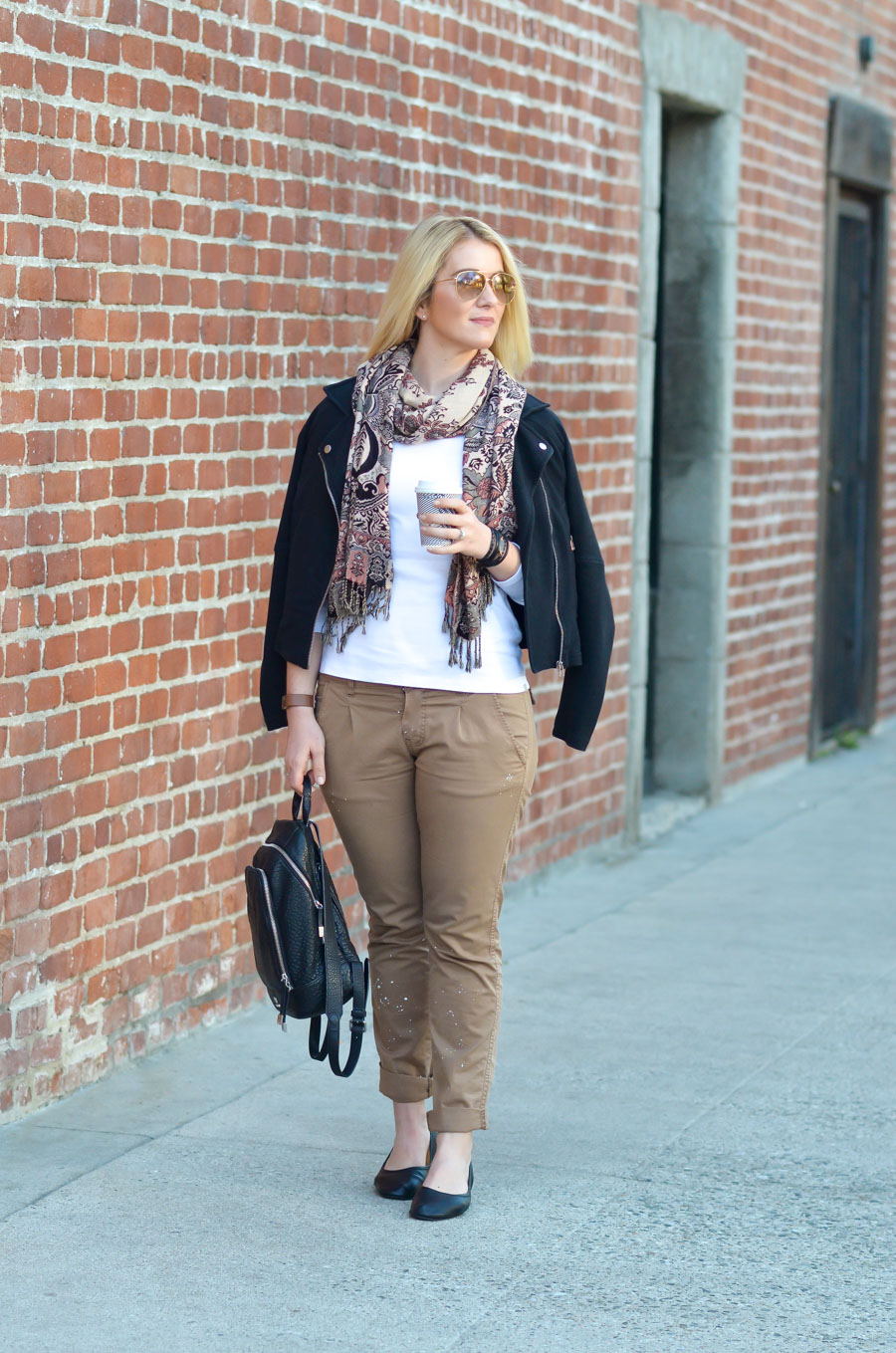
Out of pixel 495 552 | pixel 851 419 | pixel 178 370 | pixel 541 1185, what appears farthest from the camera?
pixel 851 419

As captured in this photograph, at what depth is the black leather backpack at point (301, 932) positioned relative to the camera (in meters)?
A: 4.11

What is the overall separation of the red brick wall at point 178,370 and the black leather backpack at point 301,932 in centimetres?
78

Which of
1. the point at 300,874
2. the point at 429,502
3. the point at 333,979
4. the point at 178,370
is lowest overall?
the point at 333,979

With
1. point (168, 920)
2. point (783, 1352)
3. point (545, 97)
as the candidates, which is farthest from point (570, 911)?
point (783, 1352)

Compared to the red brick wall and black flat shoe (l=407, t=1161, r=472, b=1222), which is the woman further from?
the red brick wall

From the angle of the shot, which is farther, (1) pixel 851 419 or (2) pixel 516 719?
(1) pixel 851 419

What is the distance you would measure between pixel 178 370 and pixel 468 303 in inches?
52.5

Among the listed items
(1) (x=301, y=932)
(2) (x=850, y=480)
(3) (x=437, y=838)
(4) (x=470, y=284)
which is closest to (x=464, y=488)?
(4) (x=470, y=284)

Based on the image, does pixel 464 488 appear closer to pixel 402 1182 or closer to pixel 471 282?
pixel 471 282

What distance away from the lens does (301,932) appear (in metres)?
4.12

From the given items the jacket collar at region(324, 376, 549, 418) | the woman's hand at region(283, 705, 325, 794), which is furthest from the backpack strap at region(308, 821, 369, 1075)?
the jacket collar at region(324, 376, 549, 418)

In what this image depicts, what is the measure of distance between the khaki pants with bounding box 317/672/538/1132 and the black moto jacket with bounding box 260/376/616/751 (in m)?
0.11

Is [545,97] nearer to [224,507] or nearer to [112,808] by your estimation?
[224,507]

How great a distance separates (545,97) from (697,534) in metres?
2.43
